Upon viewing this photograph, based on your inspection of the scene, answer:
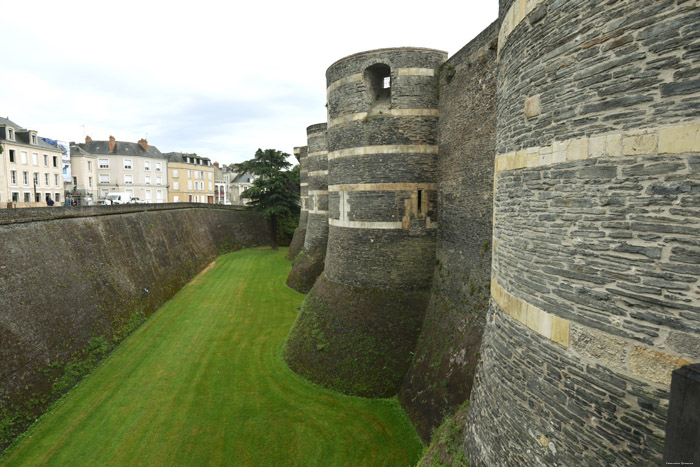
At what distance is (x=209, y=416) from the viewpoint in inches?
421

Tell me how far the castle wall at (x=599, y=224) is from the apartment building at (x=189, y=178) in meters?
58.6

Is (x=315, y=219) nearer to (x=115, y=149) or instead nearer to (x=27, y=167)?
(x=27, y=167)

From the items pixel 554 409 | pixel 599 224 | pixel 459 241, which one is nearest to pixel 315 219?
pixel 459 241

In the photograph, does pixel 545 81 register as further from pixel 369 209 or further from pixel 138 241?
pixel 138 241

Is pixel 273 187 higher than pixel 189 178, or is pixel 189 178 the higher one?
pixel 189 178

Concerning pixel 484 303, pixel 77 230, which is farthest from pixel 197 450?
pixel 77 230

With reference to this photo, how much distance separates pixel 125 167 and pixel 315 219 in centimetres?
4060

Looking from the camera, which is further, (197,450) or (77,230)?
(77,230)

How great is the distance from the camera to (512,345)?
17.3ft

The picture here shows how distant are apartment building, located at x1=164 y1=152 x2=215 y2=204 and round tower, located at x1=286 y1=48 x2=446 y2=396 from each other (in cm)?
5046

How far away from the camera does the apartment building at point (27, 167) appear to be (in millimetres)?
35219

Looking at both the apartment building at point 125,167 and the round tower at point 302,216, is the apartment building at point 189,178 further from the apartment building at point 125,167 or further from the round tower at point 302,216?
the round tower at point 302,216

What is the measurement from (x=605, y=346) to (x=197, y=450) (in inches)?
381

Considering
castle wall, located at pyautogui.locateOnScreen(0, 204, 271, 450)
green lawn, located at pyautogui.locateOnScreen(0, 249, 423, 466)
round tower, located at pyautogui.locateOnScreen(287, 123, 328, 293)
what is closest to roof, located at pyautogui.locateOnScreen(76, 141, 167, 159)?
castle wall, located at pyautogui.locateOnScreen(0, 204, 271, 450)
